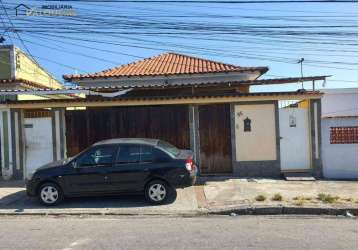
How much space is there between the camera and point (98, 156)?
34.6 feet

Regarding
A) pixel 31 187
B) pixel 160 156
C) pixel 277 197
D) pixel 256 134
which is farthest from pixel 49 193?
pixel 256 134

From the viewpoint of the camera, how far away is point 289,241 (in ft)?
23.0

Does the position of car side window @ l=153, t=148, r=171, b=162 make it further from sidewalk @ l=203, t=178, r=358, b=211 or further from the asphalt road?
the asphalt road

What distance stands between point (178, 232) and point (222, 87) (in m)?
8.90

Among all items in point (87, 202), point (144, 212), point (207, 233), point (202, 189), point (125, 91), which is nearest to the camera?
point (207, 233)

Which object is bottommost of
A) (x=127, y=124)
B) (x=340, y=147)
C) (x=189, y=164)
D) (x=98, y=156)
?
(x=189, y=164)

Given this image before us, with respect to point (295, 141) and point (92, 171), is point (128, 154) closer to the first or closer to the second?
point (92, 171)

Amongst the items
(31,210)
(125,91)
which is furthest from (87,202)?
(125,91)

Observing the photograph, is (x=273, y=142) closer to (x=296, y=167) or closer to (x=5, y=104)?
(x=296, y=167)

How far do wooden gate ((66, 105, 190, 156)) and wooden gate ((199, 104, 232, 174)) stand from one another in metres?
0.51

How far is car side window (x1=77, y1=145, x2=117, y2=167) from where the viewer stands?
10.5m

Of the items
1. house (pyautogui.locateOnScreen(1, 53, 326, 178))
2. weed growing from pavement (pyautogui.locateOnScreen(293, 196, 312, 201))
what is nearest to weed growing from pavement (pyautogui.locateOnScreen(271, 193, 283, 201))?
weed growing from pavement (pyautogui.locateOnScreen(293, 196, 312, 201))

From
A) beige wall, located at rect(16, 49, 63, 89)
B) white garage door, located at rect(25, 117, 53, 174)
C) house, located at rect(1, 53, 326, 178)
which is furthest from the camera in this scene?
beige wall, located at rect(16, 49, 63, 89)

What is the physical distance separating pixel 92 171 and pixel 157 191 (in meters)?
1.52
